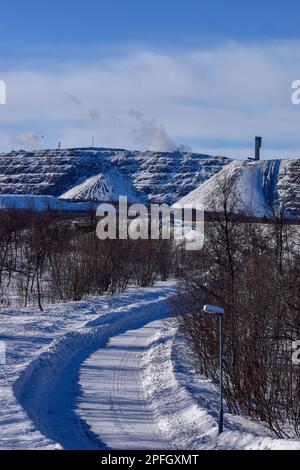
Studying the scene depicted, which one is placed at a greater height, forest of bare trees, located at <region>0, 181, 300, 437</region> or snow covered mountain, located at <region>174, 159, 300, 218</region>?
snow covered mountain, located at <region>174, 159, 300, 218</region>

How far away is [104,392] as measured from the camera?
16.3 meters

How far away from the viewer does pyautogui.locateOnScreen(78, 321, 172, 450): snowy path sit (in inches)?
496

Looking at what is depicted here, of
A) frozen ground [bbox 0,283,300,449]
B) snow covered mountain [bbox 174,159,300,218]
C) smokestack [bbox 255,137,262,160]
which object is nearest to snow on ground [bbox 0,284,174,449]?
frozen ground [bbox 0,283,300,449]

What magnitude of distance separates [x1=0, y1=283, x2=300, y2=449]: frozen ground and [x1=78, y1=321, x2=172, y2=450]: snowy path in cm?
2

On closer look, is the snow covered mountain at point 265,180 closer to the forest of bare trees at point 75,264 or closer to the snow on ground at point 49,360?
the forest of bare trees at point 75,264

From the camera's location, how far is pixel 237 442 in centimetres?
1143

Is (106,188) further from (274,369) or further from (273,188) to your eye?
(274,369)

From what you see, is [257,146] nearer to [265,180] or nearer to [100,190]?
[265,180]

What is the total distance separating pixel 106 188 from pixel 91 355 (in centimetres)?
16965

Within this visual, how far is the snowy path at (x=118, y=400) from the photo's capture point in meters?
12.6

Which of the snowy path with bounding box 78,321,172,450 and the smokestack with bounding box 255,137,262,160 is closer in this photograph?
the snowy path with bounding box 78,321,172,450

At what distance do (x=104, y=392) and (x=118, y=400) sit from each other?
0.80m

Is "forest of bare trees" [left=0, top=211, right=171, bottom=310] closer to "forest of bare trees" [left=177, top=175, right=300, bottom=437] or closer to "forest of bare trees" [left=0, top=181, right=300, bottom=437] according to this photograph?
"forest of bare trees" [left=0, top=181, right=300, bottom=437]

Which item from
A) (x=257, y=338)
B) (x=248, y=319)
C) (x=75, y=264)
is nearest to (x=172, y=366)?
(x=248, y=319)
